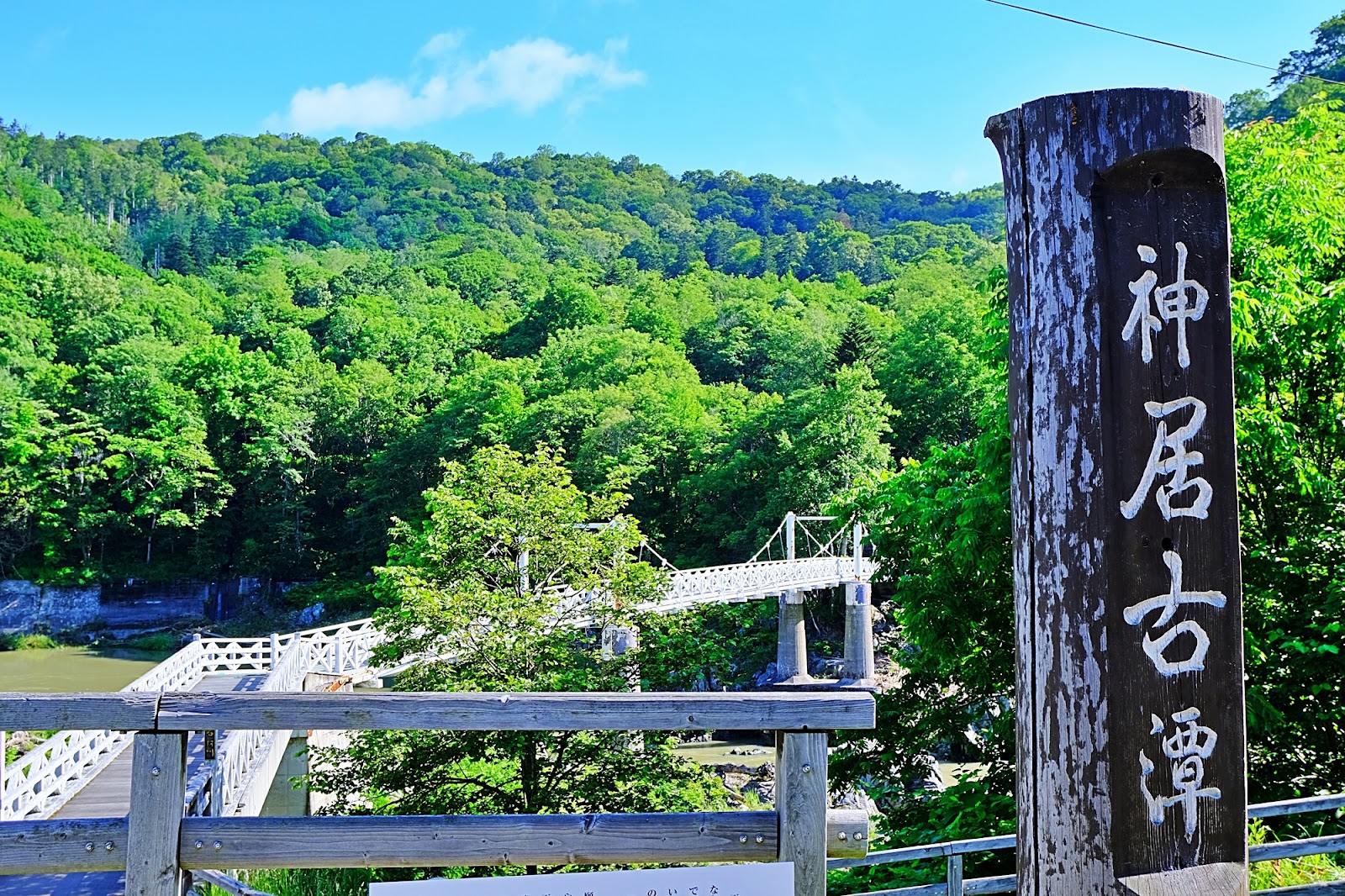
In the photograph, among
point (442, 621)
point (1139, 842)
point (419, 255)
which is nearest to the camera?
point (1139, 842)

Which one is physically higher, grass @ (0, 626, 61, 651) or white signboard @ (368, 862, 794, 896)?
white signboard @ (368, 862, 794, 896)

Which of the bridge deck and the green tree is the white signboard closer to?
the bridge deck

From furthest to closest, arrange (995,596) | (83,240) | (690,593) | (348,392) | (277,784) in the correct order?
(83,240), (348,392), (690,593), (277,784), (995,596)

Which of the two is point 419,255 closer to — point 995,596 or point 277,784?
point 277,784

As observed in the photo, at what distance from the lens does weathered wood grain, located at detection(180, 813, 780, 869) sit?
75.7 inches

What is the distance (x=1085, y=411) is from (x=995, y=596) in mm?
5107

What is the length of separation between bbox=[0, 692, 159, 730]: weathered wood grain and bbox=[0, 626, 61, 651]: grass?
104ft

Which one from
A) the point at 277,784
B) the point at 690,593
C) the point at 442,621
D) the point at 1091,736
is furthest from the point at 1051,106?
the point at 690,593

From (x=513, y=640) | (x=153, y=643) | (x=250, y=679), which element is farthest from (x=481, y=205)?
(x=513, y=640)

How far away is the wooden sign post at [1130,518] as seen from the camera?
65.3 inches

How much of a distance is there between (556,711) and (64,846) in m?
0.92

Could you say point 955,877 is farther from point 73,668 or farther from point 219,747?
point 73,668

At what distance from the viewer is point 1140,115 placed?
172 cm

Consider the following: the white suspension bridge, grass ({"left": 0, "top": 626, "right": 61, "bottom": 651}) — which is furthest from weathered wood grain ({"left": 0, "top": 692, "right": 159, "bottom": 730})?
grass ({"left": 0, "top": 626, "right": 61, "bottom": 651})
